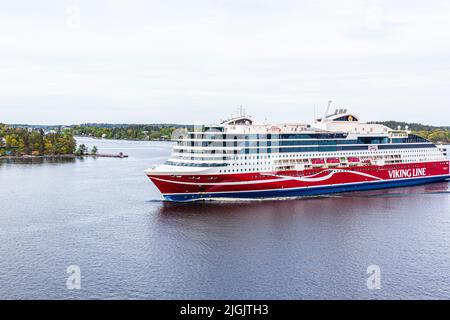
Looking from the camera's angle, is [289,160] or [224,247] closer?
[224,247]

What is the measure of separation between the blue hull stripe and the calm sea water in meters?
1.20

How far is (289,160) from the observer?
43906 millimetres

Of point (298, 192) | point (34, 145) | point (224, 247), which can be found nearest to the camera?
point (224, 247)

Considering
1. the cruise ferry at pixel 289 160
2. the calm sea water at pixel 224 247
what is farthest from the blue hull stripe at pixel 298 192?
the calm sea water at pixel 224 247

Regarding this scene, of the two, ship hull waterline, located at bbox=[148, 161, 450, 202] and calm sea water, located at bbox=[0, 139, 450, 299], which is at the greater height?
ship hull waterline, located at bbox=[148, 161, 450, 202]

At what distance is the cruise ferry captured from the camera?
3978cm

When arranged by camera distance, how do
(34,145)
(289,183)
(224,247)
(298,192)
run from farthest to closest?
1. (34,145)
2. (298,192)
3. (289,183)
4. (224,247)

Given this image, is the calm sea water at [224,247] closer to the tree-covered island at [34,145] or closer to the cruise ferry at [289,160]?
the cruise ferry at [289,160]

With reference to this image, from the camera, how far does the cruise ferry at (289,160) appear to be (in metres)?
39.8

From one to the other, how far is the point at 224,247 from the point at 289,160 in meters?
18.2

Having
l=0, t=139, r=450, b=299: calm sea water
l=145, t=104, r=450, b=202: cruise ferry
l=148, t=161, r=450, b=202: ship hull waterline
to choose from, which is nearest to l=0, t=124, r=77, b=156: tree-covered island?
l=0, t=139, r=450, b=299: calm sea water

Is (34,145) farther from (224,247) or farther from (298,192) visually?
(224,247)

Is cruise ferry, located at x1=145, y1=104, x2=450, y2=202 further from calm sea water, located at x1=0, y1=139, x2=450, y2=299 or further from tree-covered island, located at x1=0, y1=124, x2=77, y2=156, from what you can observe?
tree-covered island, located at x1=0, y1=124, x2=77, y2=156

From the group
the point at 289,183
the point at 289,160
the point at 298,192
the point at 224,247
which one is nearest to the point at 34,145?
the point at 289,160
